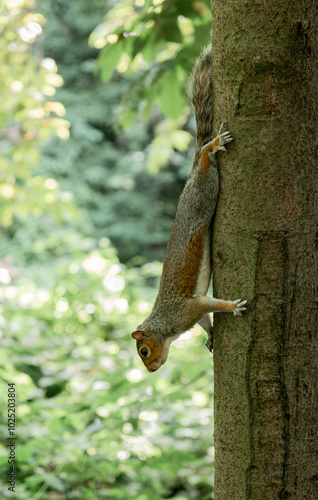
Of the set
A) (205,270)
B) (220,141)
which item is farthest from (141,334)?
(220,141)

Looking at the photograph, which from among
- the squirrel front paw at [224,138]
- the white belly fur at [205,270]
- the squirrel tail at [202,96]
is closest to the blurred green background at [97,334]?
the squirrel tail at [202,96]

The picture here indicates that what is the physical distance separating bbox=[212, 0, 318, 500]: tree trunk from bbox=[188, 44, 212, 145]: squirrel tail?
0.94ft

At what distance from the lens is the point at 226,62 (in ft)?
3.05

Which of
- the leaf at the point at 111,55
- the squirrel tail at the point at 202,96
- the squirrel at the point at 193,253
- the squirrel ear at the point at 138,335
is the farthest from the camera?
the leaf at the point at 111,55

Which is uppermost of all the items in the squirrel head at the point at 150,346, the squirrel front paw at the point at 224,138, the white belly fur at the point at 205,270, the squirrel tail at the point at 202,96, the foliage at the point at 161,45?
the foliage at the point at 161,45

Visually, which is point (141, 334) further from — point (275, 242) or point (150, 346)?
point (275, 242)

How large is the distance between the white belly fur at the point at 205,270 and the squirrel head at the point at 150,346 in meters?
0.22

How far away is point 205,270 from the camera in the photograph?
4.26 feet

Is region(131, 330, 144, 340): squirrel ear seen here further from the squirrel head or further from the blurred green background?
the blurred green background

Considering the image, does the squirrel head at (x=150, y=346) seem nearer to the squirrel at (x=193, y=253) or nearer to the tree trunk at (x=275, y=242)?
the squirrel at (x=193, y=253)

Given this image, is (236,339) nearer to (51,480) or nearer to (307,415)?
(307,415)

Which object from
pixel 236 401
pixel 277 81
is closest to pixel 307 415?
pixel 236 401

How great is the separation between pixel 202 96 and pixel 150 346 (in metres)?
0.72

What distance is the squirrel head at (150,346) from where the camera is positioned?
147cm
